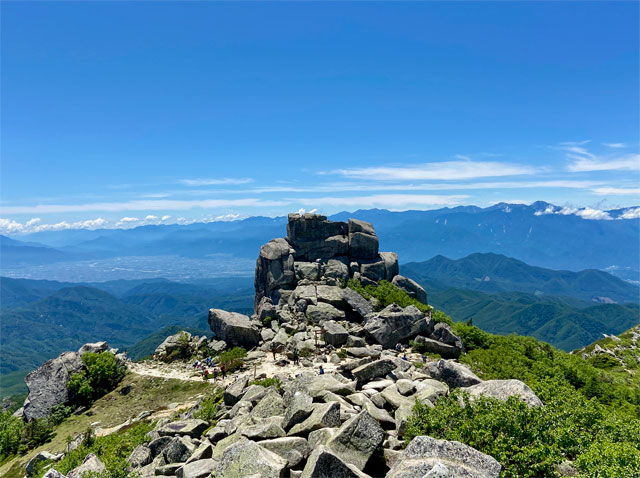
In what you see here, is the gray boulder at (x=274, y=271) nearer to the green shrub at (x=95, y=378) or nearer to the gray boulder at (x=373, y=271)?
the gray boulder at (x=373, y=271)

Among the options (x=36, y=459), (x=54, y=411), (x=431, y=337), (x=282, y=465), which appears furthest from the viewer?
(x=431, y=337)

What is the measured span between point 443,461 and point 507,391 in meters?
10.9

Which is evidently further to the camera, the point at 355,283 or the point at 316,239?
the point at 316,239

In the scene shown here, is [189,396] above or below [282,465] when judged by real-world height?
below

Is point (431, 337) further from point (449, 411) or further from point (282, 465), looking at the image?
point (282, 465)

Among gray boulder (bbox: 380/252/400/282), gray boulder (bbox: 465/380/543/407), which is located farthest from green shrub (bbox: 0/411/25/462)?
gray boulder (bbox: 380/252/400/282)

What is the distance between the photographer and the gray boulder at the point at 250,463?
46.8ft

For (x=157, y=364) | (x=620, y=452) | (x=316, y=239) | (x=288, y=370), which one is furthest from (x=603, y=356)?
(x=157, y=364)

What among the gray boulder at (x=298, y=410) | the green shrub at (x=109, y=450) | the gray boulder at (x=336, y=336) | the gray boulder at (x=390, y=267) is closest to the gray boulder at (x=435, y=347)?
the gray boulder at (x=336, y=336)

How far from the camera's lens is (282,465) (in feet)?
48.1

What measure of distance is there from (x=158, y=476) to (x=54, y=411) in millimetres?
40298

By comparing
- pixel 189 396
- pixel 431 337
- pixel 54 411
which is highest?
pixel 431 337

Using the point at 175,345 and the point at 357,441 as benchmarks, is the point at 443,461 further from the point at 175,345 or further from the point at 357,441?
the point at 175,345

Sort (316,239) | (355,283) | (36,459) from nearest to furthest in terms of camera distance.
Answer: (36,459) < (355,283) < (316,239)
